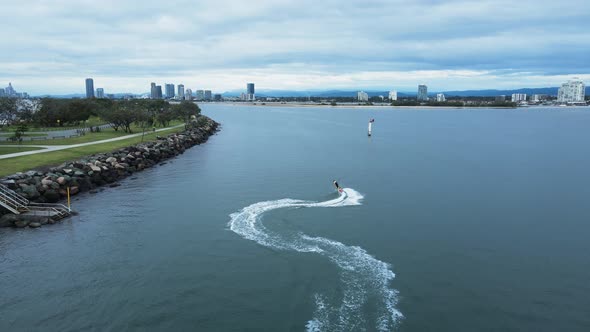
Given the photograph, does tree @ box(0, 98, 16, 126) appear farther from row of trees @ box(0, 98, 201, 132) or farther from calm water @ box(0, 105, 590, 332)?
calm water @ box(0, 105, 590, 332)

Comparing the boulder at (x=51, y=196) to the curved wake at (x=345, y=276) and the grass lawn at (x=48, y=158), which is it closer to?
the grass lawn at (x=48, y=158)

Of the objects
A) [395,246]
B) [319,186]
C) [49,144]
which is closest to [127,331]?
[395,246]

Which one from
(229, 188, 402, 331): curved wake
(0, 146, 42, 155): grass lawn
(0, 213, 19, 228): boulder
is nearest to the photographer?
(229, 188, 402, 331): curved wake

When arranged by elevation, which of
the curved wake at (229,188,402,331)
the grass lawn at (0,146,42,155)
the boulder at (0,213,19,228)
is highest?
the grass lawn at (0,146,42,155)

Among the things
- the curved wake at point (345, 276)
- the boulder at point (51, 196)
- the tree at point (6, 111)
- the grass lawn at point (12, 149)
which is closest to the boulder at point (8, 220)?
the boulder at point (51, 196)

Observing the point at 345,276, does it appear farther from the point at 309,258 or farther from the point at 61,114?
the point at 61,114

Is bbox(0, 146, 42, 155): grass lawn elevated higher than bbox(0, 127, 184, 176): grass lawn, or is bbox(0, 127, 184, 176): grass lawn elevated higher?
bbox(0, 146, 42, 155): grass lawn

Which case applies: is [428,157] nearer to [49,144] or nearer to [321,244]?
[321,244]

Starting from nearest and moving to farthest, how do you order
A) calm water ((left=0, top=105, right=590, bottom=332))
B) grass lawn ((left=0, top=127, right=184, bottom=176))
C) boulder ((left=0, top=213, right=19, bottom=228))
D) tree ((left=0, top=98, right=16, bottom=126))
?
calm water ((left=0, top=105, right=590, bottom=332)), boulder ((left=0, top=213, right=19, bottom=228)), grass lawn ((left=0, top=127, right=184, bottom=176)), tree ((left=0, top=98, right=16, bottom=126))

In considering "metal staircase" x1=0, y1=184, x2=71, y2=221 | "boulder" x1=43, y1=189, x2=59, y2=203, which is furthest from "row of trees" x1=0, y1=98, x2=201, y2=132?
"metal staircase" x1=0, y1=184, x2=71, y2=221
